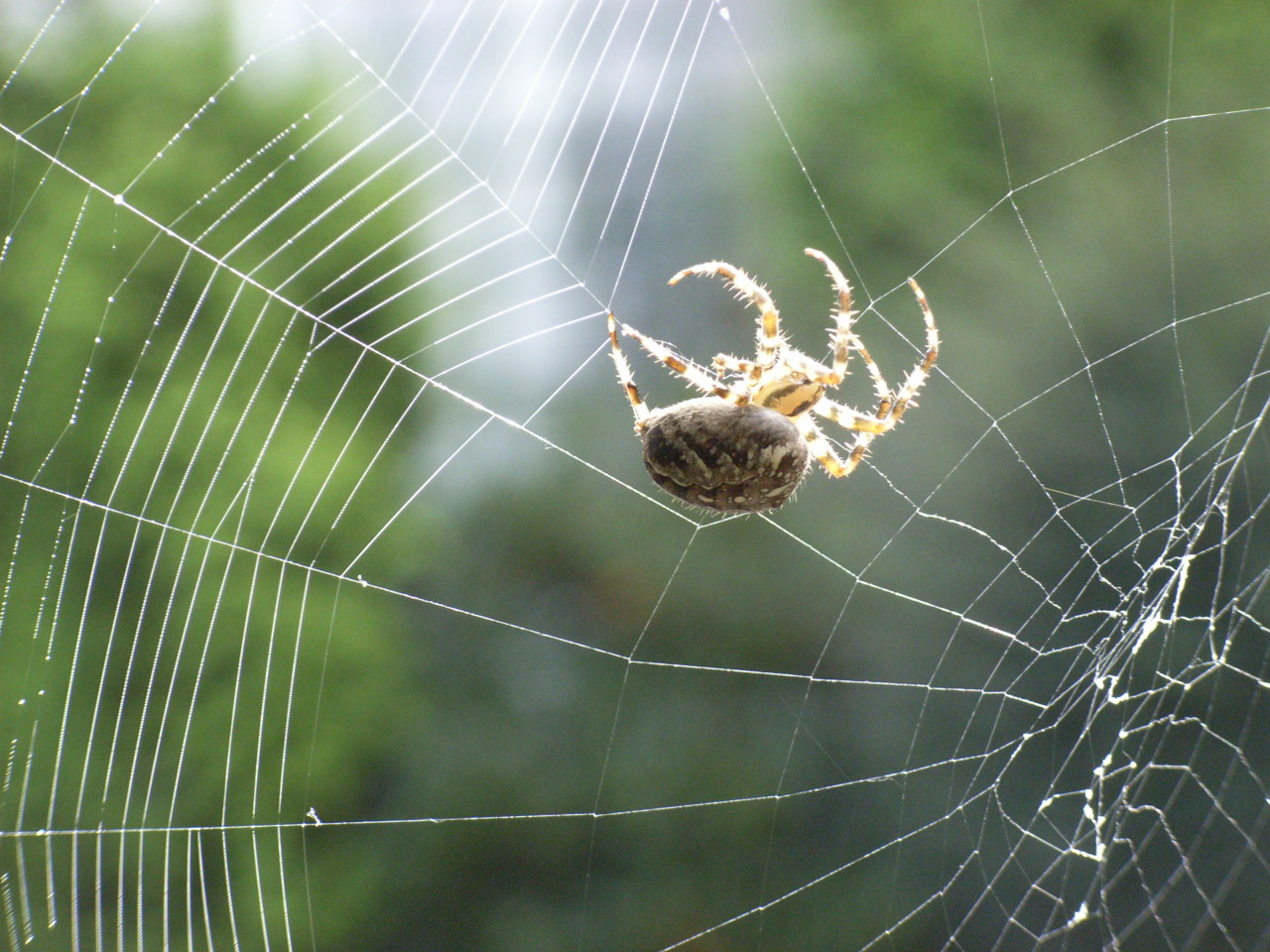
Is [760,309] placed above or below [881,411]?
above

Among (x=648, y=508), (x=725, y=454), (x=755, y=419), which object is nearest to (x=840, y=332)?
(x=755, y=419)

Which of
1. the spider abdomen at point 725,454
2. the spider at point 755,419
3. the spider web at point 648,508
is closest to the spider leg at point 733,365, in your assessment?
the spider at point 755,419

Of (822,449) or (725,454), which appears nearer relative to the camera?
(725,454)

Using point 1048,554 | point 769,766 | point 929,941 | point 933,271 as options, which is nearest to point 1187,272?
point 933,271

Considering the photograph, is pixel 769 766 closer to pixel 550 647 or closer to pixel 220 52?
pixel 550 647

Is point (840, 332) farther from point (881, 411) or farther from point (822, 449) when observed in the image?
point (822, 449)

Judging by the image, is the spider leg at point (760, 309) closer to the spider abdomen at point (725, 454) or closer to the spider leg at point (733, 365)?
the spider leg at point (733, 365)

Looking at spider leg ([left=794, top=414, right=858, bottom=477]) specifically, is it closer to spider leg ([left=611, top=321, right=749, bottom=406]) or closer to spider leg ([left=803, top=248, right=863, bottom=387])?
spider leg ([left=803, top=248, right=863, bottom=387])
